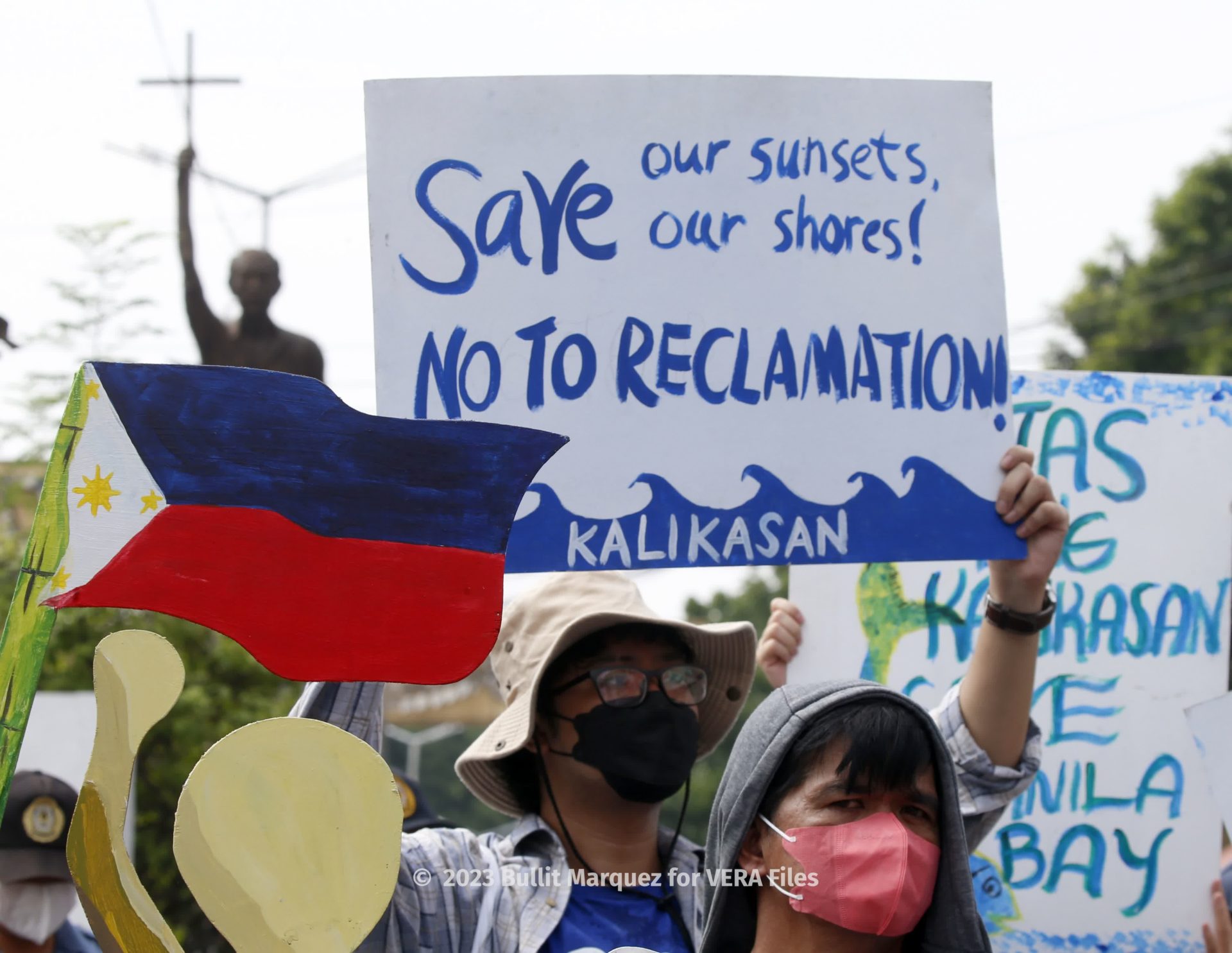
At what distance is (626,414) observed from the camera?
7.27 ft

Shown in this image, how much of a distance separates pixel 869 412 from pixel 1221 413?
4.59 feet

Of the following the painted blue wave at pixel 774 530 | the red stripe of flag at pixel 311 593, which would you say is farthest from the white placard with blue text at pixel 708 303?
the red stripe of flag at pixel 311 593

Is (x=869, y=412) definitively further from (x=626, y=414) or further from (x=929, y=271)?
(x=626, y=414)

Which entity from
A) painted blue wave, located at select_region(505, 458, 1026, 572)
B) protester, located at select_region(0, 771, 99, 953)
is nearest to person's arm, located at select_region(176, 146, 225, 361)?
protester, located at select_region(0, 771, 99, 953)

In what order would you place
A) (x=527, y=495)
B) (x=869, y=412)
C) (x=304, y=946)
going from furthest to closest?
(x=869, y=412)
(x=527, y=495)
(x=304, y=946)

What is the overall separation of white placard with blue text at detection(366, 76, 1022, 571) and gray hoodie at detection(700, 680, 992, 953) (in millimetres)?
263

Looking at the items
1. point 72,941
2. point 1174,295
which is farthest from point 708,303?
point 1174,295

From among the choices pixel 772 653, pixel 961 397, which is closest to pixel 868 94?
pixel 961 397

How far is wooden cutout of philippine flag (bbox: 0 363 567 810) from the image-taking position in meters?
1.43

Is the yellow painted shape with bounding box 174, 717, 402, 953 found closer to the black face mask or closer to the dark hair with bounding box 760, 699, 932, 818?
the dark hair with bounding box 760, 699, 932, 818

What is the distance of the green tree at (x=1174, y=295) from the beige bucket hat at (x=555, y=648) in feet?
62.7

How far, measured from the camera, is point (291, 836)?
1341mm

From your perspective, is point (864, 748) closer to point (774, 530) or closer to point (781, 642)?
point (774, 530)

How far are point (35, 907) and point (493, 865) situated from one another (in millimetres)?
1647
